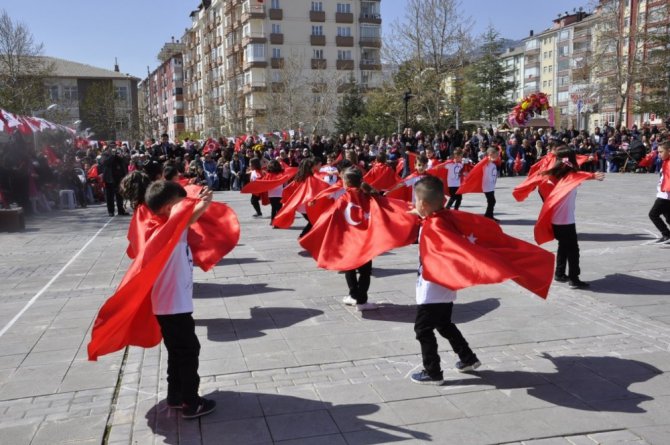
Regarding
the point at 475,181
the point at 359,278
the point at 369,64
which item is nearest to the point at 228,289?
the point at 359,278

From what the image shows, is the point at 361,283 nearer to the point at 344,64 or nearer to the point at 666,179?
the point at 666,179

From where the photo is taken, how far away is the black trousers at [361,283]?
23.5 ft

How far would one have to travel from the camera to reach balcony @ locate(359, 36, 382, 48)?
A: 77062 millimetres

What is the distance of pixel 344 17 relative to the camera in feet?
251

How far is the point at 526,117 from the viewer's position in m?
35.6

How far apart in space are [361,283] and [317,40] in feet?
239

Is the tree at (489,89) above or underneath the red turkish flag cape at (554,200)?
above

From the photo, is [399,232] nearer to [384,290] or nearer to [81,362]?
[384,290]

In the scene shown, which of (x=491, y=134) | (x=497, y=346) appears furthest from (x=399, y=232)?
(x=491, y=134)

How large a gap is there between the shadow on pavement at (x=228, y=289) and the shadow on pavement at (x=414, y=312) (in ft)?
5.85

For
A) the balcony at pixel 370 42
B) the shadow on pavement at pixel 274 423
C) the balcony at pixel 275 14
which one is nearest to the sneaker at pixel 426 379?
the shadow on pavement at pixel 274 423

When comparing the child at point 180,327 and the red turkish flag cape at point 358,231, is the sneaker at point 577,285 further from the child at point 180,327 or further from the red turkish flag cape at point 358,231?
the child at point 180,327

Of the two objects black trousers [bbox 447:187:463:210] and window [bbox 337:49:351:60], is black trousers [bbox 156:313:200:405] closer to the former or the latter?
black trousers [bbox 447:187:463:210]

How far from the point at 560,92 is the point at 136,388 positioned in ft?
367
